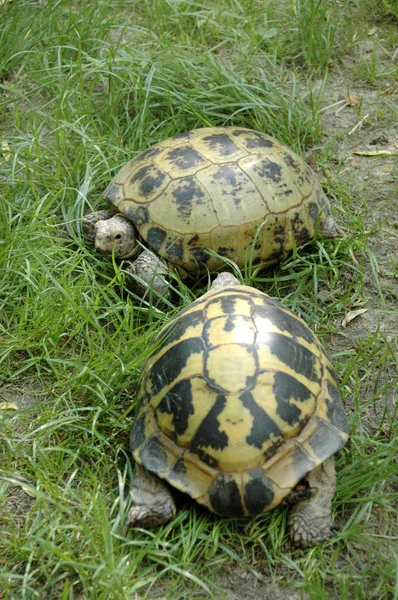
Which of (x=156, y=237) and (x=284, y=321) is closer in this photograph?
(x=284, y=321)

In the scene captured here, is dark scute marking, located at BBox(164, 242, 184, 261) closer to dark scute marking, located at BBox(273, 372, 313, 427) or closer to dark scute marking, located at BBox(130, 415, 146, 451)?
dark scute marking, located at BBox(130, 415, 146, 451)

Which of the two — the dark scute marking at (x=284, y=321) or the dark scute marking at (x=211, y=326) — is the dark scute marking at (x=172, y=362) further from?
the dark scute marking at (x=284, y=321)

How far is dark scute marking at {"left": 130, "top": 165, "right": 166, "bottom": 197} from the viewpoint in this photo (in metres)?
4.08

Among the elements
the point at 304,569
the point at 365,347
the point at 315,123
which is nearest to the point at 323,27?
the point at 315,123

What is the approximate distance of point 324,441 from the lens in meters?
2.97

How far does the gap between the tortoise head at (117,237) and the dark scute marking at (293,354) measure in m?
1.37

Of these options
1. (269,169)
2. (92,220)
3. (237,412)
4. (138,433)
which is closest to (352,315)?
(269,169)

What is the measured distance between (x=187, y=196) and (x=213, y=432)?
158cm

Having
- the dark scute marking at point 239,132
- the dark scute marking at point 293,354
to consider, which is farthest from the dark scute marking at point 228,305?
the dark scute marking at point 239,132

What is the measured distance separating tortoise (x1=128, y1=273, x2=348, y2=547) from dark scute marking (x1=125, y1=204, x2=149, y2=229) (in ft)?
3.57

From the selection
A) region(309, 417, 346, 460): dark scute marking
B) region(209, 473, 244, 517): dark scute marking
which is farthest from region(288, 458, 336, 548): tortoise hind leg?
region(209, 473, 244, 517): dark scute marking

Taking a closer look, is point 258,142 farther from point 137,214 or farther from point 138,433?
point 138,433

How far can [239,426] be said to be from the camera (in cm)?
283

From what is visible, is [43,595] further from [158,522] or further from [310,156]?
→ [310,156]
